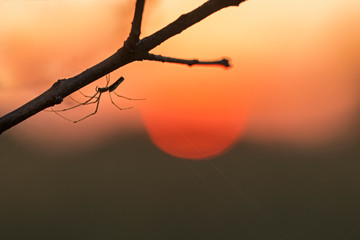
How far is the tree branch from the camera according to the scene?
128 centimetres

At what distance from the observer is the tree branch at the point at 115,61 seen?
1279 millimetres

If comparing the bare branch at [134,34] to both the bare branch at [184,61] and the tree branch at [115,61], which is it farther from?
the bare branch at [184,61]

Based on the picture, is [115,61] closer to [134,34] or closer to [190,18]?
[134,34]

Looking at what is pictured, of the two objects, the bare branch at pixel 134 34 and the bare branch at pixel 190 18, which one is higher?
the bare branch at pixel 134 34

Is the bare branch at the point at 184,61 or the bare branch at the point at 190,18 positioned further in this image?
the bare branch at the point at 184,61

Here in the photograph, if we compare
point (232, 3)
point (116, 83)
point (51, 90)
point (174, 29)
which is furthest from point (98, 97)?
point (232, 3)

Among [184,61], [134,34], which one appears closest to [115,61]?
[134,34]

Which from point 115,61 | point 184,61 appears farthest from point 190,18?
point 115,61

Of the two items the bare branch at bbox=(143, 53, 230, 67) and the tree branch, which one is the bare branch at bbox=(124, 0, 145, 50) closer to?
the tree branch

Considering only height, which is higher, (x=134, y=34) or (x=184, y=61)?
(x=134, y=34)

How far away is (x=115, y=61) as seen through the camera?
1342 mm

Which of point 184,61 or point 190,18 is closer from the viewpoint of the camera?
point 190,18

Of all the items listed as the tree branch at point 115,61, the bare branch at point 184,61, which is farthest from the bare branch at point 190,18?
the bare branch at point 184,61

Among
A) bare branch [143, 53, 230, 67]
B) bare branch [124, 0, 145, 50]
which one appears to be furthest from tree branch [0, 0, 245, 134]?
bare branch [143, 53, 230, 67]
